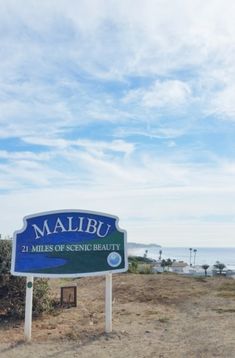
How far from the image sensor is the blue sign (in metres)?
8.75

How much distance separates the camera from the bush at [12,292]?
9.64 metres

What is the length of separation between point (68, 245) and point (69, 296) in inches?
103

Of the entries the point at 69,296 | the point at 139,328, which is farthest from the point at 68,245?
the point at 69,296

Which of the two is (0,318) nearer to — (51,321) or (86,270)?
(51,321)

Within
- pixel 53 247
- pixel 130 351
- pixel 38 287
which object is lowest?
pixel 130 351

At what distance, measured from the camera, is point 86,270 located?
8945 mm

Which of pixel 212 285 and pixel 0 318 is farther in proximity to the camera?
pixel 212 285

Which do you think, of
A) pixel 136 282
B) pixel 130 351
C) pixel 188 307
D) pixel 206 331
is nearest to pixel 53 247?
pixel 130 351

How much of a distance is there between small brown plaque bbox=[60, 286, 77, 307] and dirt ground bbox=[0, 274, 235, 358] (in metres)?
0.24

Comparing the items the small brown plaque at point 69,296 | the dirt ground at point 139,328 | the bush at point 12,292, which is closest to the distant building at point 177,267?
the dirt ground at point 139,328

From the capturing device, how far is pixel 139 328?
8797mm

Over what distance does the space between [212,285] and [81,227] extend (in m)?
6.88

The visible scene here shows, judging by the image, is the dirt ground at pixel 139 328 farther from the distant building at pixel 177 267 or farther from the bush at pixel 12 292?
the distant building at pixel 177 267

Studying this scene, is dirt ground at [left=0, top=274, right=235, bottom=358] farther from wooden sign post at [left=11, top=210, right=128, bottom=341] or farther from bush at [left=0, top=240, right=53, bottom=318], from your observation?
wooden sign post at [left=11, top=210, right=128, bottom=341]
